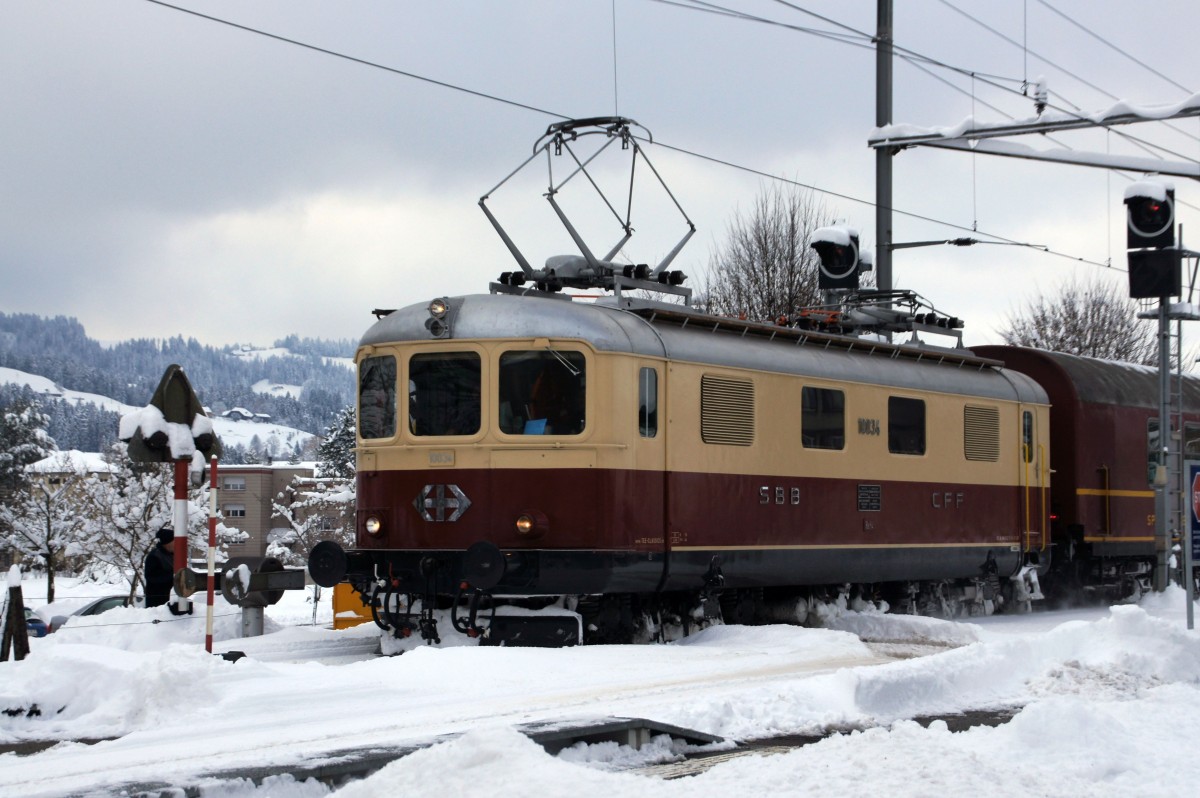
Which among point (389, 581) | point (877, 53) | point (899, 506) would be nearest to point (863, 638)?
point (899, 506)

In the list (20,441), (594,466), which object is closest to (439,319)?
(594,466)

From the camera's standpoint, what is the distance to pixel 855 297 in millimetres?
19438

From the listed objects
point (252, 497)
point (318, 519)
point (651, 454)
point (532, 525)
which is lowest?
point (318, 519)

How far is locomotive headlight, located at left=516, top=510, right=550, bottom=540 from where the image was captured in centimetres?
1340

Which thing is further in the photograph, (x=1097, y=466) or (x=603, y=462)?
(x=1097, y=466)

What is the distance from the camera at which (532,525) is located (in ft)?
44.0

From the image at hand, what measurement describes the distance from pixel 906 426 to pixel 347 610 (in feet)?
22.4

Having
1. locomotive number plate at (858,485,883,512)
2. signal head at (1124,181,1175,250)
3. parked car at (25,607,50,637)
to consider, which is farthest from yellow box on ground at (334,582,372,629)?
parked car at (25,607,50,637)

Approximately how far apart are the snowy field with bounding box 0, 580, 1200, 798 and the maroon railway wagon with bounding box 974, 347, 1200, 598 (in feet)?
25.2

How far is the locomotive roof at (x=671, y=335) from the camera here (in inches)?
539

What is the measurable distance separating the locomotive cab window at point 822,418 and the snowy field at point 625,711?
254 centimetres

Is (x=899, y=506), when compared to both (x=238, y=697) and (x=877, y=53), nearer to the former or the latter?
(x=877, y=53)

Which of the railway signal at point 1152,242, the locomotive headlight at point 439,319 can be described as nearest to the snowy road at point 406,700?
the locomotive headlight at point 439,319

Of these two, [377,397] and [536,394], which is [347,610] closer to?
[377,397]
